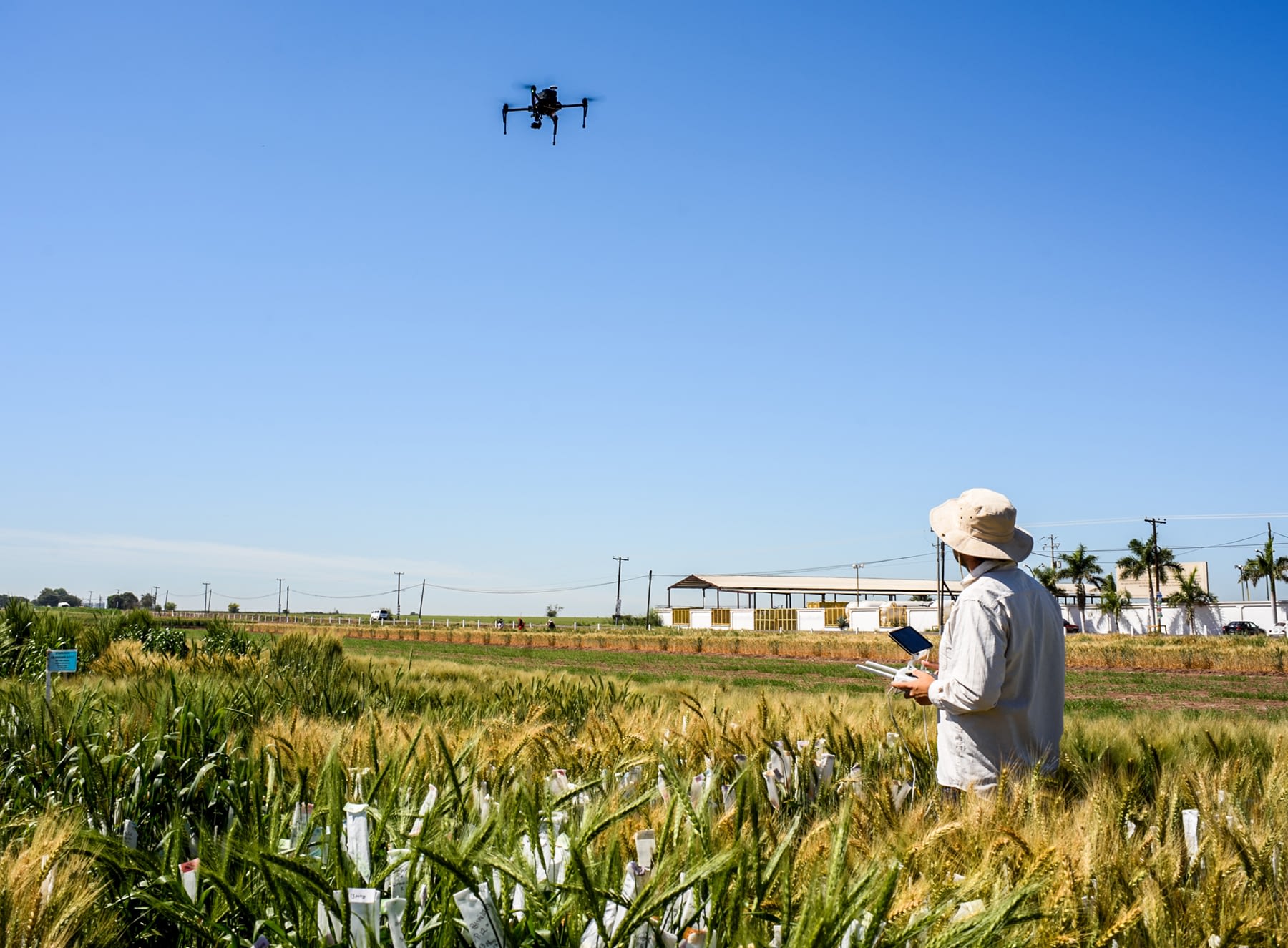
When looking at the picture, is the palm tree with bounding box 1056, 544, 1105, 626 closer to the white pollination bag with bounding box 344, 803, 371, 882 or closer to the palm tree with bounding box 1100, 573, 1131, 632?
the palm tree with bounding box 1100, 573, 1131, 632

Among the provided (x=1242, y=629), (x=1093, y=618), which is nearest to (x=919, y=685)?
(x=1242, y=629)

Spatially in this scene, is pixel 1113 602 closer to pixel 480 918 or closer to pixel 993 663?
pixel 993 663

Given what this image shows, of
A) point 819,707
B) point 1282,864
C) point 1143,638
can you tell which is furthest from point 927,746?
point 1143,638

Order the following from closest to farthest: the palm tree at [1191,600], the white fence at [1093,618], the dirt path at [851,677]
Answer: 1. the dirt path at [851,677]
2. the white fence at [1093,618]
3. the palm tree at [1191,600]

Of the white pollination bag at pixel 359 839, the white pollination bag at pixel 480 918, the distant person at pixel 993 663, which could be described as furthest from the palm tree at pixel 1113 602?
the white pollination bag at pixel 480 918

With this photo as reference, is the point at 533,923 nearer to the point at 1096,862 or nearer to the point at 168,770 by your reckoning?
the point at 1096,862

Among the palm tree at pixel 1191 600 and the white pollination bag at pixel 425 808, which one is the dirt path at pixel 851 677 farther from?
the palm tree at pixel 1191 600

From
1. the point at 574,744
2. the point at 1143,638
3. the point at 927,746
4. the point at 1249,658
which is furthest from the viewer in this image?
the point at 1143,638
